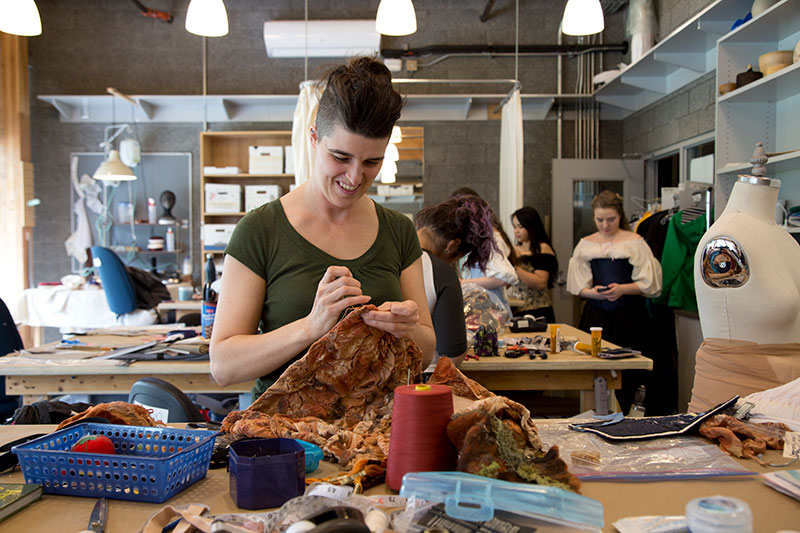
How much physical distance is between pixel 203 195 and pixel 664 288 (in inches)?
194

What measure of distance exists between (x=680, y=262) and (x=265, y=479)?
4.17 metres

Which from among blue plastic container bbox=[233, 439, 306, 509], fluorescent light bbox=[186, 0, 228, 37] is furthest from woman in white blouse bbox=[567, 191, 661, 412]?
blue plastic container bbox=[233, 439, 306, 509]

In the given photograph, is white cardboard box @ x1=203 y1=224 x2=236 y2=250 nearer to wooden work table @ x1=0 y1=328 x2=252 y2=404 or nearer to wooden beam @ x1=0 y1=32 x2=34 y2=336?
wooden beam @ x1=0 y1=32 x2=34 y2=336

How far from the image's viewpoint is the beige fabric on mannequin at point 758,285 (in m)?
1.91

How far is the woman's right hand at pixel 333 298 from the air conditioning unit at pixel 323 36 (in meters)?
6.03

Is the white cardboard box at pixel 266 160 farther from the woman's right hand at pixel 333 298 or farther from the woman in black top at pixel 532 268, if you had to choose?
the woman's right hand at pixel 333 298

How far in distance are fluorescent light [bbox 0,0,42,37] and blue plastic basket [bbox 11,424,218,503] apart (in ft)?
9.83

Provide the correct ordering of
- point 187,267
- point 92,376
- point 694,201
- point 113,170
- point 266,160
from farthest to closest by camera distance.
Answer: point 187,267, point 266,160, point 113,170, point 694,201, point 92,376

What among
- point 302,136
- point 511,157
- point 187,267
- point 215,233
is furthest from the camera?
point 187,267

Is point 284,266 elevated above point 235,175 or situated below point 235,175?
below

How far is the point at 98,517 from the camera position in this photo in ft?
3.31

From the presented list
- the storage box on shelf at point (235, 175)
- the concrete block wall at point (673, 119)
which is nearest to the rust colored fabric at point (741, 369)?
the concrete block wall at point (673, 119)

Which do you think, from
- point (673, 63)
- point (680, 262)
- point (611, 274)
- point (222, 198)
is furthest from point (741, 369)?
point (222, 198)

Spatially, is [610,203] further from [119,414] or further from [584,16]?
[119,414]
